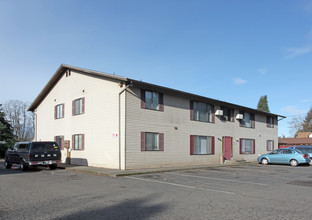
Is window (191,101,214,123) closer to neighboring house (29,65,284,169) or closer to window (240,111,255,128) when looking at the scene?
neighboring house (29,65,284,169)

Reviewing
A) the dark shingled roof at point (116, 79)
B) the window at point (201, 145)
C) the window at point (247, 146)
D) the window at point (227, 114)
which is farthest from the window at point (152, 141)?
the window at point (247, 146)

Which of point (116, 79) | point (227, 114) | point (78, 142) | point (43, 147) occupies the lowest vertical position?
point (43, 147)

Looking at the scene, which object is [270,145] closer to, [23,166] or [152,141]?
[152,141]

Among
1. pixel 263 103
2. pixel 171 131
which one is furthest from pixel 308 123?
pixel 171 131

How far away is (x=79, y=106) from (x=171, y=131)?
715 cm

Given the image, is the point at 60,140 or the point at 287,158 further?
the point at 60,140

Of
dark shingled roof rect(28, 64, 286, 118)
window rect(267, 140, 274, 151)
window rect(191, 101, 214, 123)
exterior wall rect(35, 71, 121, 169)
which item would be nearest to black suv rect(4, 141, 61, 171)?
exterior wall rect(35, 71, 121, 169)

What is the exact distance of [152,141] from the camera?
60.1ft

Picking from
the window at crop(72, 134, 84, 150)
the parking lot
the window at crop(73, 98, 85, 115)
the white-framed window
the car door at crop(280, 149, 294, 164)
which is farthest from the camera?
the car door at crop(280, 149, 294, 164)

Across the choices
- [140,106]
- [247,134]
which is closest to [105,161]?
[140,106]

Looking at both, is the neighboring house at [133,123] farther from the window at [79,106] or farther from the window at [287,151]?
the window at [287,151]

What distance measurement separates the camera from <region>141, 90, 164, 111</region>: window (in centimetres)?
1797

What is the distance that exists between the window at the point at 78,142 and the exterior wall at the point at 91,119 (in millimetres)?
287

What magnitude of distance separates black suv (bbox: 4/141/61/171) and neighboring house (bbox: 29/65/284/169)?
261cm
